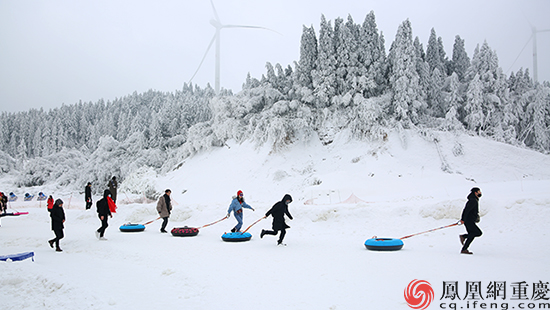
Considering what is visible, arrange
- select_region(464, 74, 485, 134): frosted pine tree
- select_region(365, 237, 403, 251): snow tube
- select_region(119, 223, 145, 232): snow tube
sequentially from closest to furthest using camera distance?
1. select_region(365, 237, 403, 251): snow tube
2. select_region(119, 223, 145, 232): snow tube
3. select_region(464, 74, 485, 134): frosted pine tree

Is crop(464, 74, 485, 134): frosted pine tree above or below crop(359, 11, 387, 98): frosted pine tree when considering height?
below

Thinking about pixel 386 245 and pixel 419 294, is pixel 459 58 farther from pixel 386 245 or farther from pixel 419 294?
pixel 419 294

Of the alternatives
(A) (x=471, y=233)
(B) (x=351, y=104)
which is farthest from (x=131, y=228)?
(B) (x=351, y=104)

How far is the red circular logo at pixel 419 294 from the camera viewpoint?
5.52 meters

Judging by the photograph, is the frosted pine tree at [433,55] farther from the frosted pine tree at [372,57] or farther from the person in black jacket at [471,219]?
the person in black jacket at [471,219]

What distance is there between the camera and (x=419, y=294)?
5.91 meters

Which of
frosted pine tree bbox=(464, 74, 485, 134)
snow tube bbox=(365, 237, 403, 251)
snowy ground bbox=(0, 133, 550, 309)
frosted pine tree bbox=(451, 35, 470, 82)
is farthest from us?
frosted pine tree bbox=(451, 35, 470, 82)

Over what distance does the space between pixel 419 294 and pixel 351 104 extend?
2940 cm

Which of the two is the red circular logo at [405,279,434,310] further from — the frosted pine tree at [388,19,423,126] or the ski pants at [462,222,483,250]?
the frosted pine tree at [388,19,423,126]

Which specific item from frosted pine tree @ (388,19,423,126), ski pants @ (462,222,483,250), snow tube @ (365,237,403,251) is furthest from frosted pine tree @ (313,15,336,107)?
ski pants @ (462,222,483,250)

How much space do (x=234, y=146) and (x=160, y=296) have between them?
1185 inches

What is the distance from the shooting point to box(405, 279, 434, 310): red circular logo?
5520 mm

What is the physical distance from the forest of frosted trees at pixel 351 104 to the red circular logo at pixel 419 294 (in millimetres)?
25782

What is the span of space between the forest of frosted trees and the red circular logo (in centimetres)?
2578
